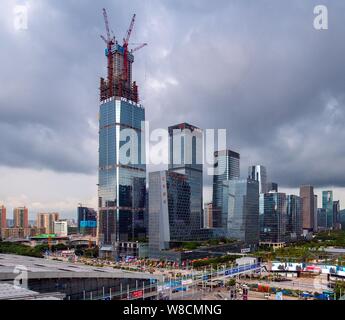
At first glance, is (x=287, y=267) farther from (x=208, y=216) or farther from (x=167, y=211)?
(x=208, y=216)

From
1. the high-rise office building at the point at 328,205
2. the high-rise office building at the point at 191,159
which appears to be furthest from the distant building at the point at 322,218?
the high-rise office building at the point at 191,159

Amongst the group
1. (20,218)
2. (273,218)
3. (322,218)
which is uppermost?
(273,218)

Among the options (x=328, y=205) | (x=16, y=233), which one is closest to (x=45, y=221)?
(x=16, y=233)
